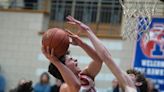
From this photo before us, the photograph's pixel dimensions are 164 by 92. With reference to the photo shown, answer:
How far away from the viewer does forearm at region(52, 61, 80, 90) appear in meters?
3.24

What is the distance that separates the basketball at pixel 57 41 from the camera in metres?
3.29

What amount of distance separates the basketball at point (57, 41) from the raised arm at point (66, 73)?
1.8 inches

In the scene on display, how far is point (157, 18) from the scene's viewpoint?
8.41 meters

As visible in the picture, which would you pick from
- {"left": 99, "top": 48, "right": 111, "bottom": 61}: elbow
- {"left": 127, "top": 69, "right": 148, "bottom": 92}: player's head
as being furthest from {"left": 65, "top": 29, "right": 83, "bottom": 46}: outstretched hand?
{"left": 127, "top": 69, "right": 148, "bottom": 92}: player's head

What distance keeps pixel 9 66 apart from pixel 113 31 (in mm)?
2142

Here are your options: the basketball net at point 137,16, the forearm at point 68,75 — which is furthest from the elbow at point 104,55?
the basketball net at point 137,16

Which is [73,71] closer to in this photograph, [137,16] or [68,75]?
[68,75]

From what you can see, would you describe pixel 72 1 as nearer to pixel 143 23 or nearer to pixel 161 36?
pixel 161 36

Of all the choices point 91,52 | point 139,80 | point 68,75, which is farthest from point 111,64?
point 139,80

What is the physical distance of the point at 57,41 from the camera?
3.30 m

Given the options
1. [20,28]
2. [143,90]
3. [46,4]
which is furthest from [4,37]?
[143,90]

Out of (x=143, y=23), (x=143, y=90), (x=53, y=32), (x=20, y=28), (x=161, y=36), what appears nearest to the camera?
(x=53, y=32)

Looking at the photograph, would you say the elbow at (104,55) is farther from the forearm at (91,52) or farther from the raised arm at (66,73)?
the forearm at (91,52)

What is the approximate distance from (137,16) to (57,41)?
2060mm
